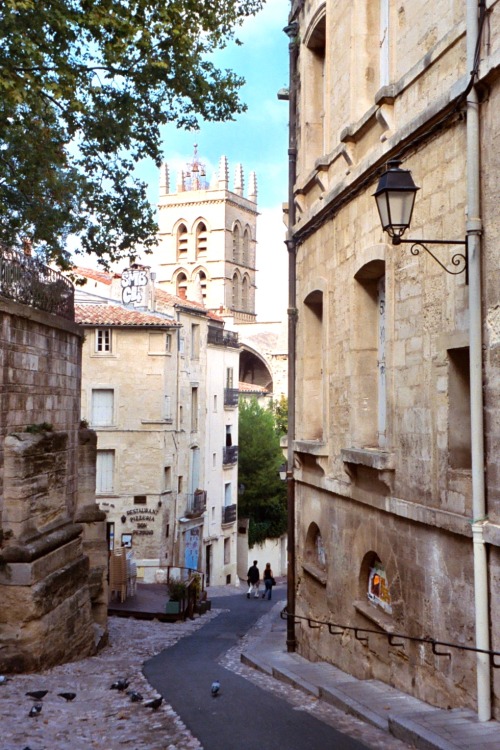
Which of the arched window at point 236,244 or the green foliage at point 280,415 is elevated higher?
the arched window at point 236,244

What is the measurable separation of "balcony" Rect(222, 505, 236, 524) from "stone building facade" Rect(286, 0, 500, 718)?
2854 cm

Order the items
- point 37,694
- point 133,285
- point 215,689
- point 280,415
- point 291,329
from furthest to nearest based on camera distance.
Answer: point 280,415 → point 133,285 → point 291,329 → point 215,689 → point 37,694

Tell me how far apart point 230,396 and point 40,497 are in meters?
31.2

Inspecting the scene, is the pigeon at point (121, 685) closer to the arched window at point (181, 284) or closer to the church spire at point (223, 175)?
the arched window at point (181, 284)

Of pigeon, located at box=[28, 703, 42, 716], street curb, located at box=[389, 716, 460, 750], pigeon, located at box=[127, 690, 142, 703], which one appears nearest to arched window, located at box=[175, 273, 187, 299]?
pigeon, located at box=[127, 690, 142, 703]

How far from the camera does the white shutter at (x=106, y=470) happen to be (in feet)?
109

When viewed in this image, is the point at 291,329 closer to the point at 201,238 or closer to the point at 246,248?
the point at 201,238

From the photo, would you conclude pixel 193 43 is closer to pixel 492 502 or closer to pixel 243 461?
pixel 492 502

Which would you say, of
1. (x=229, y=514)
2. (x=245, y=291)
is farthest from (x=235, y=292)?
(x=229, y=514)

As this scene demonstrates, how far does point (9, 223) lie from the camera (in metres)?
15.1

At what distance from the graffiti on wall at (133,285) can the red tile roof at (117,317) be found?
70cm

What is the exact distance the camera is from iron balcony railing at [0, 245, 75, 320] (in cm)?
1133

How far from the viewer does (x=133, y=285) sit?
115 ft

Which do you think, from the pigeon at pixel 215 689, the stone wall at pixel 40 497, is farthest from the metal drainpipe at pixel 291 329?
the pigeon at pixel 215 689
